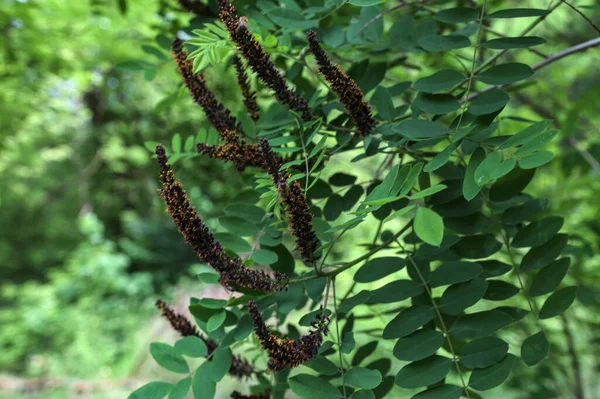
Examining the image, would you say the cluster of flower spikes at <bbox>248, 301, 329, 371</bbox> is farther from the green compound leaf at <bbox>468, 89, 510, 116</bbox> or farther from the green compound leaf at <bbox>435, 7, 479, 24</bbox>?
the green compound leaf at <bbox>435, 7, 479, 24</bbox>

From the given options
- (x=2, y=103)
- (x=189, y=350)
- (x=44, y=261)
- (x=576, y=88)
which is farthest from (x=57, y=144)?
(x=189, y=350)

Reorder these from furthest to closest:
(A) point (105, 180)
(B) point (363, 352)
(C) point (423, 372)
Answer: (A) point (105, 180) → (B) point (363, 352) → (C) point (423, 372)

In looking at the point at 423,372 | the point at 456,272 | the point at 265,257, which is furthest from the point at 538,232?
the point at 265,257

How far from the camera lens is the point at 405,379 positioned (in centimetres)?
56

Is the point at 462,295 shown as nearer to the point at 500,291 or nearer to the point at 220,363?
the point at 500,291

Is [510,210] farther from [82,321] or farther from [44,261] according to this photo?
[44,261]

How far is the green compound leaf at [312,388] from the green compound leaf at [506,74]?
424mm

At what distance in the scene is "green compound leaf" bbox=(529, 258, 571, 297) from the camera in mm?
660

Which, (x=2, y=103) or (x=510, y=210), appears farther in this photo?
(x=2, y=103)

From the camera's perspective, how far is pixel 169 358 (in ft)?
2.11

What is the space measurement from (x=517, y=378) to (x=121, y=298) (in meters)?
5.28

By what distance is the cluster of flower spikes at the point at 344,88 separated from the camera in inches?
19.8

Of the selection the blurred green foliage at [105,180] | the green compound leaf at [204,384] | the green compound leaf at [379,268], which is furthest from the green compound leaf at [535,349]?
the blurred green foliage at [105,180]

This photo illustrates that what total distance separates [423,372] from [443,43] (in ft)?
1.43
